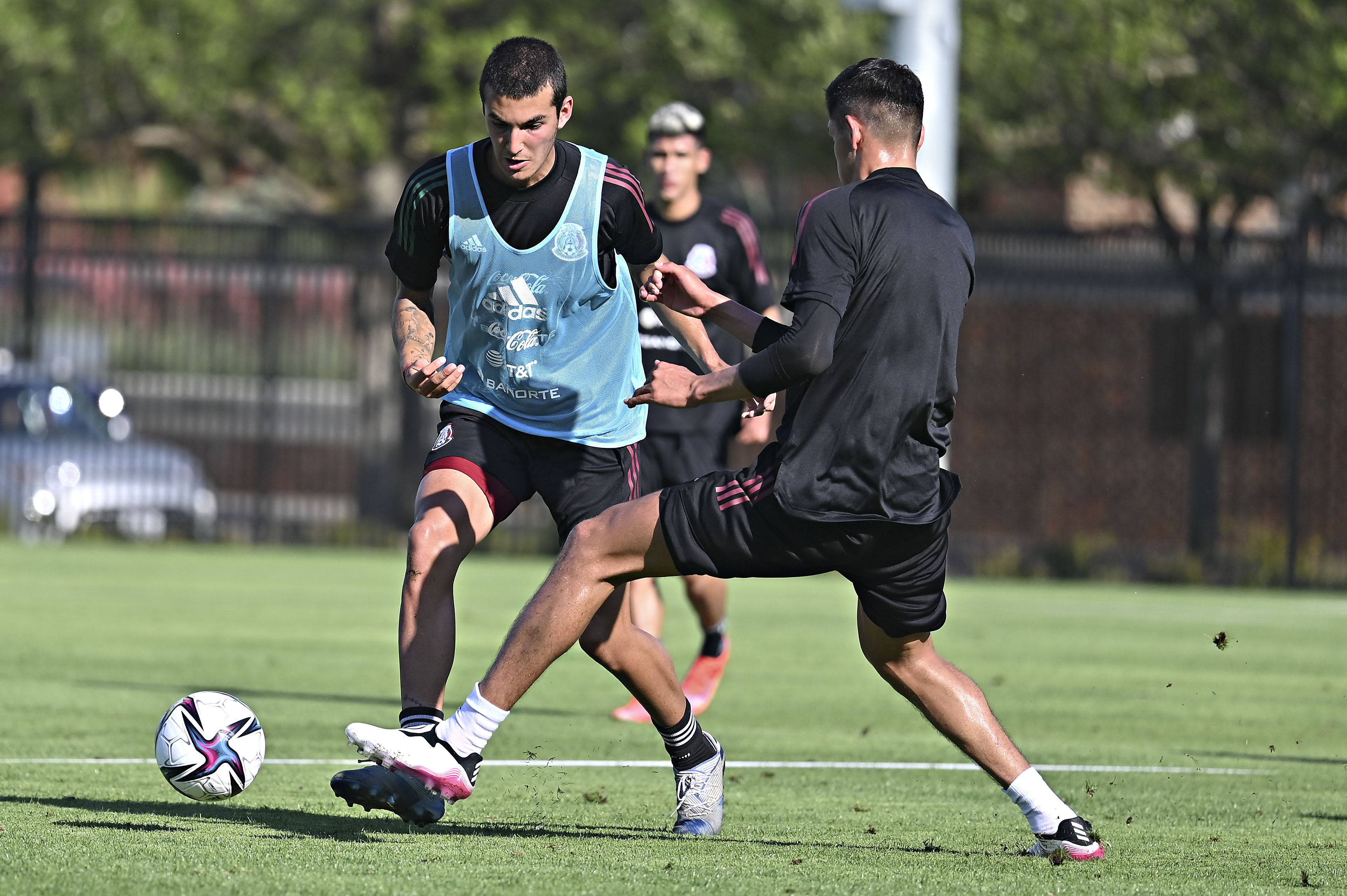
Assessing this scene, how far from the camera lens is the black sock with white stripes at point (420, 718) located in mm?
5520

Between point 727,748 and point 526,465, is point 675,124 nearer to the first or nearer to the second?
point 727,748

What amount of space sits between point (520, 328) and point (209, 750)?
1.53 m

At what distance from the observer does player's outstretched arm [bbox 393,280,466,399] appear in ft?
18.3

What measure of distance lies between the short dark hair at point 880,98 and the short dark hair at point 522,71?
893 mm

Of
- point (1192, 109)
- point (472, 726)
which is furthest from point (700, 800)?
point (1192, 109)

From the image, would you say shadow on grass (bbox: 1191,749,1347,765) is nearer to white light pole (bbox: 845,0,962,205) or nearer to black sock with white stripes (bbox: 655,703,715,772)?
black sock with white stripes (bbox: 655,703,715,772)

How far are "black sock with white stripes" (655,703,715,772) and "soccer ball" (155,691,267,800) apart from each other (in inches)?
45.2

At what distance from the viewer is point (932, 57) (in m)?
14.8

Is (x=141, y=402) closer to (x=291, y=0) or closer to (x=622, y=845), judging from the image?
(x=291, y=0)

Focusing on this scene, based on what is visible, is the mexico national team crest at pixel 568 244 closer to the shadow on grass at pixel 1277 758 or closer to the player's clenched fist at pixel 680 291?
the player's clenched fist at pixel 680 291

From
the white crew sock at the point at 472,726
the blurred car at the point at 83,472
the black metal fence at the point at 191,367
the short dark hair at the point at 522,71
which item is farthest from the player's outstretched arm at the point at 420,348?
the blurred car at the point at 83,472

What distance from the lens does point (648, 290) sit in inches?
217

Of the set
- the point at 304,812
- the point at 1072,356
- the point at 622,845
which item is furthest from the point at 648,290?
the point at 1072,356

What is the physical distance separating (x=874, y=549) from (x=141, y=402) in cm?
1776
